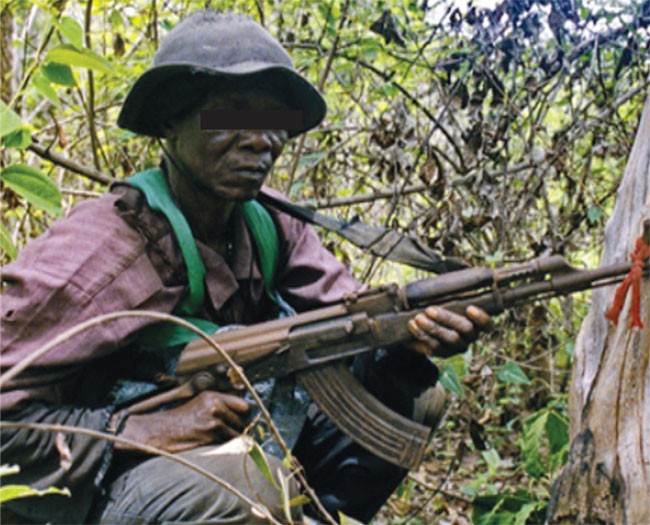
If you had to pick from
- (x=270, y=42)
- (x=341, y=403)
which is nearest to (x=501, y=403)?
(x=341, y=403)

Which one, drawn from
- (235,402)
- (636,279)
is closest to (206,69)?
(235,402)

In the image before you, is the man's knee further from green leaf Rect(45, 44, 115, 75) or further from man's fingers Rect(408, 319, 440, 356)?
green leaf Rect(45, 44, 115, 75)

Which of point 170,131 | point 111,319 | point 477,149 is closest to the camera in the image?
point 111,319

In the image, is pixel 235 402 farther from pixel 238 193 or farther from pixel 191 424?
pixel 238 193

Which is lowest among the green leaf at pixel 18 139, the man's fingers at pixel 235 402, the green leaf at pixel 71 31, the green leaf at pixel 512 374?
the man's fingers at pixel 235 402

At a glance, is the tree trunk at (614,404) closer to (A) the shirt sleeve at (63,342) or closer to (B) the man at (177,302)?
(B) the man at (177,302)

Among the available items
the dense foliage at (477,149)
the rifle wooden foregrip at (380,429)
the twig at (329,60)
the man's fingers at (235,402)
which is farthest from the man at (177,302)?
the twig at (329,60)

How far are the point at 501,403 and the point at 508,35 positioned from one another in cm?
198

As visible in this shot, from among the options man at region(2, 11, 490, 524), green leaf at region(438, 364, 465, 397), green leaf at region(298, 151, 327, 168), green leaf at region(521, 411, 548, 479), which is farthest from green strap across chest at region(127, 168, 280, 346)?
green leaf at region(298, 151, 327, 168)

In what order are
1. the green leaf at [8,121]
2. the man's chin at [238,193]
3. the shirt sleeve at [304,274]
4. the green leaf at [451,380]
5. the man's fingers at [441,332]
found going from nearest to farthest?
the green leaf at [8,121]
the man's fingers at [441,332]
the man's chin at [238,193]
the shirt sleeve at [304,274]
the green leaf at [451,380]

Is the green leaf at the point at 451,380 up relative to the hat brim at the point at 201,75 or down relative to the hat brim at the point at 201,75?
down

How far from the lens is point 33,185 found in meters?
2.35

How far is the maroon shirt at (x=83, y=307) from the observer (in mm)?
2373

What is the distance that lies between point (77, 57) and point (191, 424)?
970 mm
